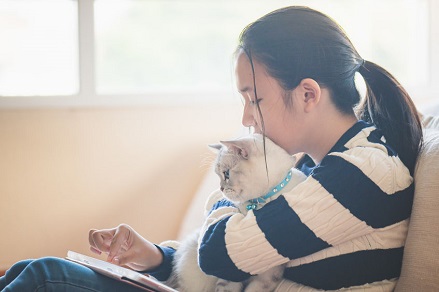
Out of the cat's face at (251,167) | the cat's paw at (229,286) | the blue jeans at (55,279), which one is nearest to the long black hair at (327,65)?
the cat's face at (251,167)

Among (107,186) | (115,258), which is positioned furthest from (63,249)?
(115,258)

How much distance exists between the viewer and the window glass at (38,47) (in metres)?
2.33

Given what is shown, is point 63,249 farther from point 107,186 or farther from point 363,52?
point 363,52

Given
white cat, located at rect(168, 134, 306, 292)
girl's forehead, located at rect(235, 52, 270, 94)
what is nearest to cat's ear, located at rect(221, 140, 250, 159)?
white cat, located at rect(168, 134, 306, 292)

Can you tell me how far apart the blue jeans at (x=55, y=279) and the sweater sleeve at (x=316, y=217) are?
0.20 m

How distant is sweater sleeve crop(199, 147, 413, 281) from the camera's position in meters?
1.10

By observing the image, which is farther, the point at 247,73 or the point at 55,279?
the point at 247,73

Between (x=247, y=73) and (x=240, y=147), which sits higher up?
(x=247, y=73)

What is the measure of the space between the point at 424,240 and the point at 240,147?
0.40m

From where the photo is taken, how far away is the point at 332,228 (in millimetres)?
1102

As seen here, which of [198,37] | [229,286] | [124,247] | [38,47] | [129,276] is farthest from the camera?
[198,37]

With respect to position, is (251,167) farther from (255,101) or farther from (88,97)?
(88,97)

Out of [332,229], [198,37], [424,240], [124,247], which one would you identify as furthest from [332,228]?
[198,37]

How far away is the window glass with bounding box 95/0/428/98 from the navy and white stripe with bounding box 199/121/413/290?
1453 millimetres
